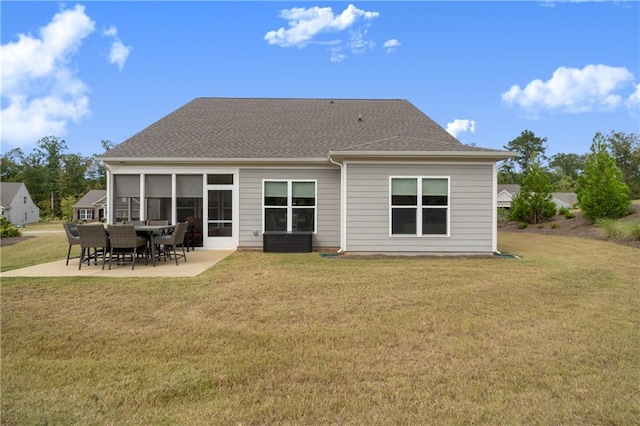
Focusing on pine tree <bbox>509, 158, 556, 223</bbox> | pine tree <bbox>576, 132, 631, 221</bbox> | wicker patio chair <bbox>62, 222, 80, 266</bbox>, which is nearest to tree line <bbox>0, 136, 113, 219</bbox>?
wicker patio chair <bbox>62, 222, 80, 266</bbox>

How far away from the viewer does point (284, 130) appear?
13.0 m

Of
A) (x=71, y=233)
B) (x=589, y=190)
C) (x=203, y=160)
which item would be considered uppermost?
(x=203, y=160)

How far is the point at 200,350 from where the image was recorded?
353 centimetres

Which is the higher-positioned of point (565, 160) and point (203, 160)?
point (565, 160)

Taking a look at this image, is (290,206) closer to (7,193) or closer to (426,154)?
(426,154)

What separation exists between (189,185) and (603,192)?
16516 millimetres

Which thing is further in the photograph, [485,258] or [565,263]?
[485,258]

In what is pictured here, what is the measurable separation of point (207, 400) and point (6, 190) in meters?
56.0

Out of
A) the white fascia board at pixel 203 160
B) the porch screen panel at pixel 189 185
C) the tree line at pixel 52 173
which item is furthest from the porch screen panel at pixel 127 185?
the tree line at pixel 52 173

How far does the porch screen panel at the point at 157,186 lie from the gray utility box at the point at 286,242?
3476 mm

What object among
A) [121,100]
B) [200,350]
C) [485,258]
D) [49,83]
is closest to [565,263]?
[485,258]

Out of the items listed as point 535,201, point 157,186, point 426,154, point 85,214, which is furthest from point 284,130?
point 85,214

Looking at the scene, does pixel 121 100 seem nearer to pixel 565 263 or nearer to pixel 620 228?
pixel 565 263

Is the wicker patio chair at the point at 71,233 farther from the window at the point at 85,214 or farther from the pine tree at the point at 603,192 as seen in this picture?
the window at the point at 85,214
